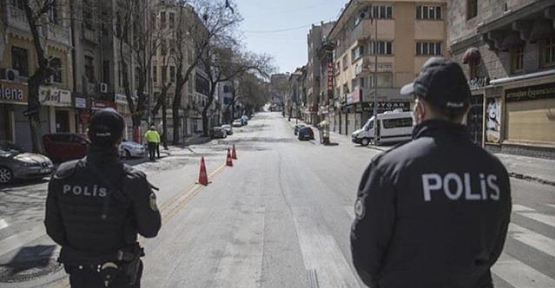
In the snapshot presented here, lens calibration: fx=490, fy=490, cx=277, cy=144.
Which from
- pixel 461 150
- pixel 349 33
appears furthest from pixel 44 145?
pixel 349 33

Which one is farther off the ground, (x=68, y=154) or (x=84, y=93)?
(x=84, y=93)

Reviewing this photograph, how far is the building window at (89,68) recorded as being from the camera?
113 ft

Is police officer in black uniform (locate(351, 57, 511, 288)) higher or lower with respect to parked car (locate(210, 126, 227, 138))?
higher

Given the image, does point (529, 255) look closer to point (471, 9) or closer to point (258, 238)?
point (258, 238)

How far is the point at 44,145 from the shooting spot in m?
23.2

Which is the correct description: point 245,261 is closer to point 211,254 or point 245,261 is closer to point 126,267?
point 211,254

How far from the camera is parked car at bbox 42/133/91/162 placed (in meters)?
22.9

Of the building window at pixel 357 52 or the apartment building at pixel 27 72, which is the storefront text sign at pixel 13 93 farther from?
the building window at pixel 357 52

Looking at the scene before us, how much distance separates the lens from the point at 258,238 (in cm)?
752

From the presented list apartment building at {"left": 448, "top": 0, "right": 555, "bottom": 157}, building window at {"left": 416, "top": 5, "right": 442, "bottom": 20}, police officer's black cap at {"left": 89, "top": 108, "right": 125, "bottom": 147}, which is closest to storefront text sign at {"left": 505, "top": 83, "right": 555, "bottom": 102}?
apartment building at {"left": 448, "top": 0, "right": 555, "bottom": 157}

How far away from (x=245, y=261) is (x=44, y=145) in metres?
20.0

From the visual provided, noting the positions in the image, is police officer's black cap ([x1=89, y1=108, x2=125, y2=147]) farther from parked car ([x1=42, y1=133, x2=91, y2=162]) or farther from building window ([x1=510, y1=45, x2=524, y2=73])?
building window ([x1=510, y1=45, x2=524, y2=73])

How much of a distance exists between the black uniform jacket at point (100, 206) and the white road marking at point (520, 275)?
418 centimetres

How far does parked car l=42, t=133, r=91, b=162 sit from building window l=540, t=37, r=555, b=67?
68.3ft
